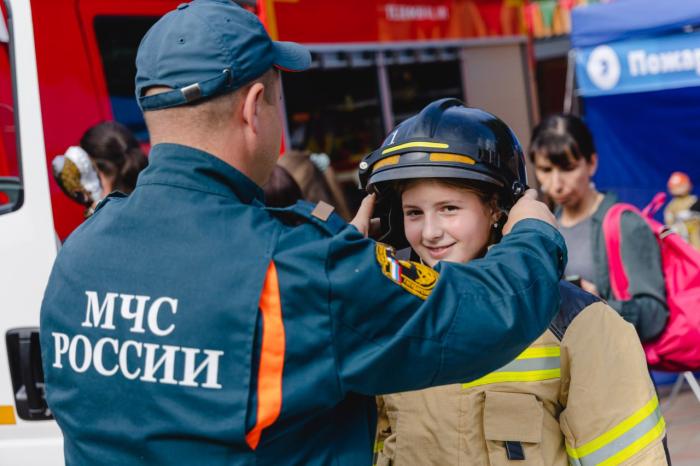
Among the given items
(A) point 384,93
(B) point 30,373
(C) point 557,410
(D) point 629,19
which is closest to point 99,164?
(B) point 30,373

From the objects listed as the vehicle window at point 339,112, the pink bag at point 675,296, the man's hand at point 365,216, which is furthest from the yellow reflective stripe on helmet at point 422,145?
the vehicle window at point 339,112

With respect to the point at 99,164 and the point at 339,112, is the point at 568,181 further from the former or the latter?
the point at 339,112

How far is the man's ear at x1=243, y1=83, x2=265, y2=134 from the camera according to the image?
155 centimetres

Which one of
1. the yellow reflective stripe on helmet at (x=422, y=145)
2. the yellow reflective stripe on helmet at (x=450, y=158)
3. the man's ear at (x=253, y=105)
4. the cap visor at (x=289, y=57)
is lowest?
the yellow reflective stripe on helmet at (x=450, y=158)

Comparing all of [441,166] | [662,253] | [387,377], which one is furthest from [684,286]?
[387,377]

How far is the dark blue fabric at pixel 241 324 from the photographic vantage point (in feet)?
4.66

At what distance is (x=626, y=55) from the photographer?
21.0 feet

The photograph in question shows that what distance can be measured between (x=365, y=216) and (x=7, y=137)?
153cm

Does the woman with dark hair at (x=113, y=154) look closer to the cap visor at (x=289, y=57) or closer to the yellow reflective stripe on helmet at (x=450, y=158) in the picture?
the yellow reflective stripe on helmet at (x=450, y=158)

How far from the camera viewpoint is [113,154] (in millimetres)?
Result: 3633

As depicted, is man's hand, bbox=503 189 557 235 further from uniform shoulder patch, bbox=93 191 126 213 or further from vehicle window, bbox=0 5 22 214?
vehicle window, bbox=0 5 22 214

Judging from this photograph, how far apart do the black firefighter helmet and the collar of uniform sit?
0.59m

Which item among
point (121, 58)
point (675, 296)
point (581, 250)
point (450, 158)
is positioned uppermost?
point (121, 58)

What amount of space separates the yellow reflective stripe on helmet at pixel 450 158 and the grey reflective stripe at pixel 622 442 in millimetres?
642
